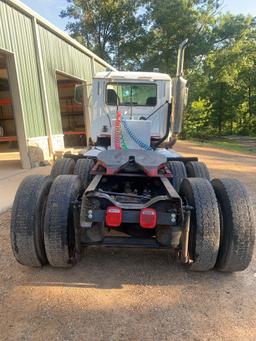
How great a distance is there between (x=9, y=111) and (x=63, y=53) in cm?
844

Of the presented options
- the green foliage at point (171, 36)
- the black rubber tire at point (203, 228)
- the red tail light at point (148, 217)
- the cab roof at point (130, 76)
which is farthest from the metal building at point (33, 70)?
the green foliage at point (171, 36)

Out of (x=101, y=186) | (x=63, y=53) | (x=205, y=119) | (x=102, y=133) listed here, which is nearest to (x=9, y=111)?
(x=63, y=53)

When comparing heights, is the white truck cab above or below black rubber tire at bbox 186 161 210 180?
above

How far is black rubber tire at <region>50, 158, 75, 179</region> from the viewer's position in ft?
15.3

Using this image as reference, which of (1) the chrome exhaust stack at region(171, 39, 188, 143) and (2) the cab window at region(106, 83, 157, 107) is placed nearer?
(1) the chrome exhaust stack at region(171, 39, 188, 143)

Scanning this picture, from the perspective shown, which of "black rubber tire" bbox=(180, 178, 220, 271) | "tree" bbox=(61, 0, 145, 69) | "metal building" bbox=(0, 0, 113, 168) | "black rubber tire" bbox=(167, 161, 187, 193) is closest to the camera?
"black rubber tire" bbox=(180, 178, 220, 271)

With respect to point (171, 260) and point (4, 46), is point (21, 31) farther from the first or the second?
point (171, 260)

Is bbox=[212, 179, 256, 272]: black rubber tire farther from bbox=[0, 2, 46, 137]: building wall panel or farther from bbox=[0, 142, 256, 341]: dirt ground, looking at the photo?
bbox=[0, 2, 46, 137]: building wall panel

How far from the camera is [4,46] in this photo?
830cm

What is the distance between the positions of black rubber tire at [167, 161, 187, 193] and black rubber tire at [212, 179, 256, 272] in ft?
3.70

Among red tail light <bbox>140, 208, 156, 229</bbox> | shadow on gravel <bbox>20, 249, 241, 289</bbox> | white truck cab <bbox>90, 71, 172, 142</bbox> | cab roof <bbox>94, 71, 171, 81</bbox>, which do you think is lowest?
shadow on gravel <bbox>20, 249, 241, 289</bbox>

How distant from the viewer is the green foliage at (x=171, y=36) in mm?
27156

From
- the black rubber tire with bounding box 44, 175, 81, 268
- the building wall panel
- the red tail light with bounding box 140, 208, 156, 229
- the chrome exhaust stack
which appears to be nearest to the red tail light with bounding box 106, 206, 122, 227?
the red tail light with bounding box 140, 208, 156, 229

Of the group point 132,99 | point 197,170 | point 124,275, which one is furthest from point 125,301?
point 132,99
